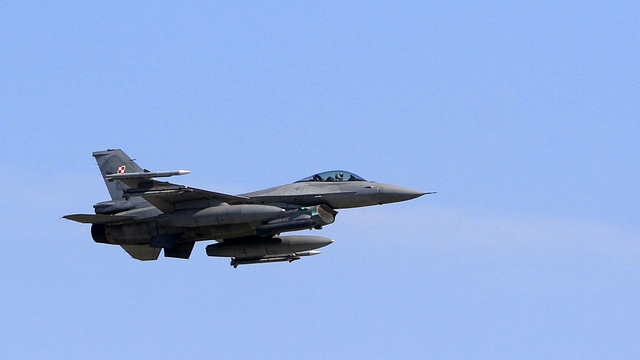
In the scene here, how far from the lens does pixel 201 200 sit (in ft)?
113

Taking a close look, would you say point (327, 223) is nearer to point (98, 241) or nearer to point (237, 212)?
point (237, 212)

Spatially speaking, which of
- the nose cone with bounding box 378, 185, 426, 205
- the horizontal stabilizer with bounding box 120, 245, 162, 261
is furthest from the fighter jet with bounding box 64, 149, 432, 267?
the horizontal stabilizer with bounding box 120, 245, 162, 261

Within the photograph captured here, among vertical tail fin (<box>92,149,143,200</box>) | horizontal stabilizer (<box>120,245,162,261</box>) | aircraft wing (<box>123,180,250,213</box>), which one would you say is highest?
vertical tail fin (<box>92,149,143,200</box>)

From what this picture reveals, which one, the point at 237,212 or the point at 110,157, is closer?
the point at 237,212

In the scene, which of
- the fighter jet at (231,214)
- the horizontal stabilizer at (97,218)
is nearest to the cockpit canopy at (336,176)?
the fighter jet at (231,214)

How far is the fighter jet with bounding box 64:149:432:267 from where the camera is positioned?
33.6 m

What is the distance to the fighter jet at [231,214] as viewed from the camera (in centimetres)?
3359

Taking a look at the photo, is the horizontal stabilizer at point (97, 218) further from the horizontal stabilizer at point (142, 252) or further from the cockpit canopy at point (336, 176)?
→ the cockpit canopy at point (336, 176)

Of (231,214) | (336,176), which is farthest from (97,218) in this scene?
(336,176)

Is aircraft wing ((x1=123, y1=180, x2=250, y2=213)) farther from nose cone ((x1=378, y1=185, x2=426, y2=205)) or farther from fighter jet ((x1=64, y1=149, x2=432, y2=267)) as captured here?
nose cone ((x1=378, y1=185, x2=426, y2=205))

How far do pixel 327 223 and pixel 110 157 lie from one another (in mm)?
7960

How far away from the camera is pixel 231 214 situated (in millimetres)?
33438

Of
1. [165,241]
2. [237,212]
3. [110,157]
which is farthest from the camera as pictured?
[110,157]

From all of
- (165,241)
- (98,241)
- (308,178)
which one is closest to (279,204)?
(308,178)
